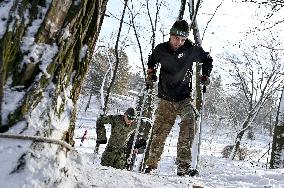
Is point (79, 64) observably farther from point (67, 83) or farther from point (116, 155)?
point (116, 155)

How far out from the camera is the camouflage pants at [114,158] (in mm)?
7902

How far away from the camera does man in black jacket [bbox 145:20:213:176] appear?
4.78m

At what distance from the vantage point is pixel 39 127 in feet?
6.51

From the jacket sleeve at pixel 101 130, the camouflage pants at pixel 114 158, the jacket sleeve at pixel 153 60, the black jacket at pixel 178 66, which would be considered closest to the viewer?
the black jacket at pixel 178 66

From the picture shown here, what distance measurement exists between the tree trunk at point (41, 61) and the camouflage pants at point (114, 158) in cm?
577

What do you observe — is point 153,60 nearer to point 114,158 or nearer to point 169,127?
point 169,127

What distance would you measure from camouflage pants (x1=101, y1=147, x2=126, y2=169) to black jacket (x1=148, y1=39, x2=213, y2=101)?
123 inches

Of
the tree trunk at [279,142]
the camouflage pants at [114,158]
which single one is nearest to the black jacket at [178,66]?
the camouflage pants at [114,158]

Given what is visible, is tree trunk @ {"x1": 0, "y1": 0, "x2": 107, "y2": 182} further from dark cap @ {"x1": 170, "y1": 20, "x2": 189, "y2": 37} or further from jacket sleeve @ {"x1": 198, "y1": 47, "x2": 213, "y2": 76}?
jacket sleeve @ {"x1": 198, "y1": 47, "x2": 213, "y2": 76}

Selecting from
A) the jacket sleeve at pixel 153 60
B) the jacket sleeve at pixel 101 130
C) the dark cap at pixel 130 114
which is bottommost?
the jacket sleeve at pixel 101 130

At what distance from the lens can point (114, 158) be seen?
7.90 metres

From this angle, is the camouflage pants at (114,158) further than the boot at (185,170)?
Yes

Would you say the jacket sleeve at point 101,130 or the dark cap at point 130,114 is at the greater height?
the dark cap at point 130,114

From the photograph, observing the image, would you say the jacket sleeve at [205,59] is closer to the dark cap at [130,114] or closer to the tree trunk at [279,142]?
the dark cap at [130,114]
